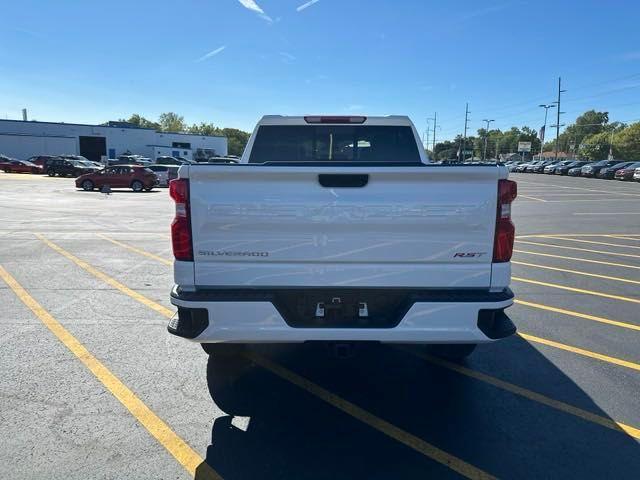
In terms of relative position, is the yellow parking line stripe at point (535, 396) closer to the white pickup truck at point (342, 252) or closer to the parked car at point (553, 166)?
the white pickup truck at point (342, 252)

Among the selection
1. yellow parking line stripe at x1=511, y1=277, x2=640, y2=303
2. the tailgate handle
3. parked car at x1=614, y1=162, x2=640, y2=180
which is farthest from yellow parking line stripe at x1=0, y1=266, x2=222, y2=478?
parked car at x1=614, y1=162, x2=640, y2=180

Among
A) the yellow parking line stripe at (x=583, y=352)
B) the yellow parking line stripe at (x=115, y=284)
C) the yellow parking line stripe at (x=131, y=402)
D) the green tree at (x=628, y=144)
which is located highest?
the green tree at (x=628, y=144)

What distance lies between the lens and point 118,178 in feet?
85.8

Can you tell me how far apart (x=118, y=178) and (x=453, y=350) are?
25.9 m

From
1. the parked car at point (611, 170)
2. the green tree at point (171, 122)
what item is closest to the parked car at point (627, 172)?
the parked car at point (611, 170)

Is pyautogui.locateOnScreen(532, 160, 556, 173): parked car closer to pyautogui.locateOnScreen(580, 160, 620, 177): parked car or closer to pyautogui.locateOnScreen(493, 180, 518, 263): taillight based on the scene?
pyautogui.locateOnScreen(580, 160, 620, 177): parked car

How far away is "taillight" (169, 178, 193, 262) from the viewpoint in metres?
Answer: 2.83

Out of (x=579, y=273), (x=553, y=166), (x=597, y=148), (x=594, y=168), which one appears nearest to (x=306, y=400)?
Answer: (x=579, y=273)

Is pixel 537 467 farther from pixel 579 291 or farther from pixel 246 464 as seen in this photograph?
pixel 579 291

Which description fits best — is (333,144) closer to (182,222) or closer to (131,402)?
(182,222)

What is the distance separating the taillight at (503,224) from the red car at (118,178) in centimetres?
2615

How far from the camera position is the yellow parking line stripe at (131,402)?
2.79m

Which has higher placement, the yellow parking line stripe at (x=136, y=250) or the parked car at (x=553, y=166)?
the parked car at (x=553, y=166)

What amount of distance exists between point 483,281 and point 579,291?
14.8ft
